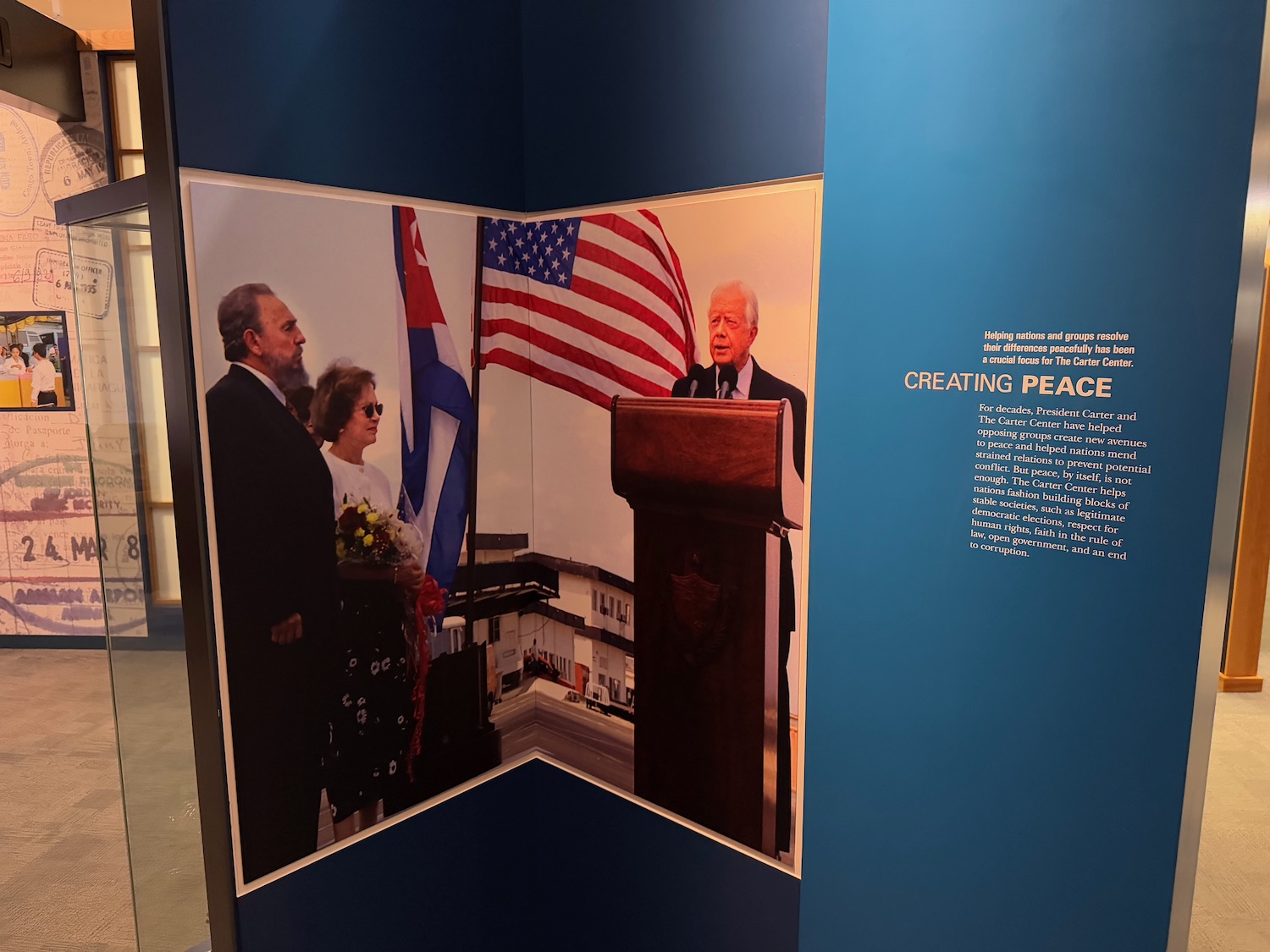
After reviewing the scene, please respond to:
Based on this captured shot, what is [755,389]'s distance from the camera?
1922 mm

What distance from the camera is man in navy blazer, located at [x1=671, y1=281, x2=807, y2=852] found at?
6.18ft

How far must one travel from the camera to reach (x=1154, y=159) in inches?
54.8

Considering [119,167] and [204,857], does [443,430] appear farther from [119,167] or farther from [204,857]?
[119,167]

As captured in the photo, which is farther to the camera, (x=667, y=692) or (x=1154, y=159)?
(x=667, y=692)

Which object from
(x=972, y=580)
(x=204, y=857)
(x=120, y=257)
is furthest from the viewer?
(x=120, y=257)

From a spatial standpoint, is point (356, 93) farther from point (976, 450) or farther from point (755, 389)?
point (976, 450)

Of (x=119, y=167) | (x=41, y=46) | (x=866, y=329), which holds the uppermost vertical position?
(x=41, y=46)

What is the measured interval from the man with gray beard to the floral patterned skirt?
4 cm

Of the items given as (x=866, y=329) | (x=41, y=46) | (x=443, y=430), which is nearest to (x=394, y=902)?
(x=443, y=430)

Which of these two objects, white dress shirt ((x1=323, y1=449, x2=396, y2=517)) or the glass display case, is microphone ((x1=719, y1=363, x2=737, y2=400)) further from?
the glass display case

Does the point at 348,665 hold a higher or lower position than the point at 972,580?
lower

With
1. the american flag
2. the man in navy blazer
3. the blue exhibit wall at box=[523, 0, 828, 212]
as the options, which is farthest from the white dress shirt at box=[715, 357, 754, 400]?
the blue exhibit wall at box=[523, 0, 828, 212]

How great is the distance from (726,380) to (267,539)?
106 centimetres

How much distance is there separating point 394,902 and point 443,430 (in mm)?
1190
